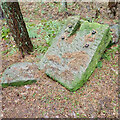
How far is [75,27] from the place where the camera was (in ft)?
15.6

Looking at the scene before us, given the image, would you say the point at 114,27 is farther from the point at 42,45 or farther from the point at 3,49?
the point at 3,49

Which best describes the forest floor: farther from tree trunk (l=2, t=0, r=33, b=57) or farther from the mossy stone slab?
tree trunk (l=2, t=0, r=33, b=57)

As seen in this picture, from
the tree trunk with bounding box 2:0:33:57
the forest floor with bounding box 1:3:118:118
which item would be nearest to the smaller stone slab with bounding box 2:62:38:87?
the forest floor with bounding box 1:3:118:118

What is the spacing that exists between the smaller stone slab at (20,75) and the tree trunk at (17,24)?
792 mm

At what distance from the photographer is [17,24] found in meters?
4.13

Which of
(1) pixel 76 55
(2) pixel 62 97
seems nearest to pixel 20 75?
(2) pixel 62 97

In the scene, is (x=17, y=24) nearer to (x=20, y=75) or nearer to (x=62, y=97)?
(x=20, y=75)

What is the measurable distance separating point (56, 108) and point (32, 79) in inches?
44.7

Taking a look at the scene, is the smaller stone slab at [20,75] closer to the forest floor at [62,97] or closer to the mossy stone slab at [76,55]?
the forest floor at [62,97]

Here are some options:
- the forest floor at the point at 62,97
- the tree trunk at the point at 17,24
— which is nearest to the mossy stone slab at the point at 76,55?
the forest floor at the point at 62,97

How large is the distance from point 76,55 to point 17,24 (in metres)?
2.19

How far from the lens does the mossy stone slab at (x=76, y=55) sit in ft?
12.6

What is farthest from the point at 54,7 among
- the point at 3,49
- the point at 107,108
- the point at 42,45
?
the point at 107,108

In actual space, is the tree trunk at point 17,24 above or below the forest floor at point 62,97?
above
